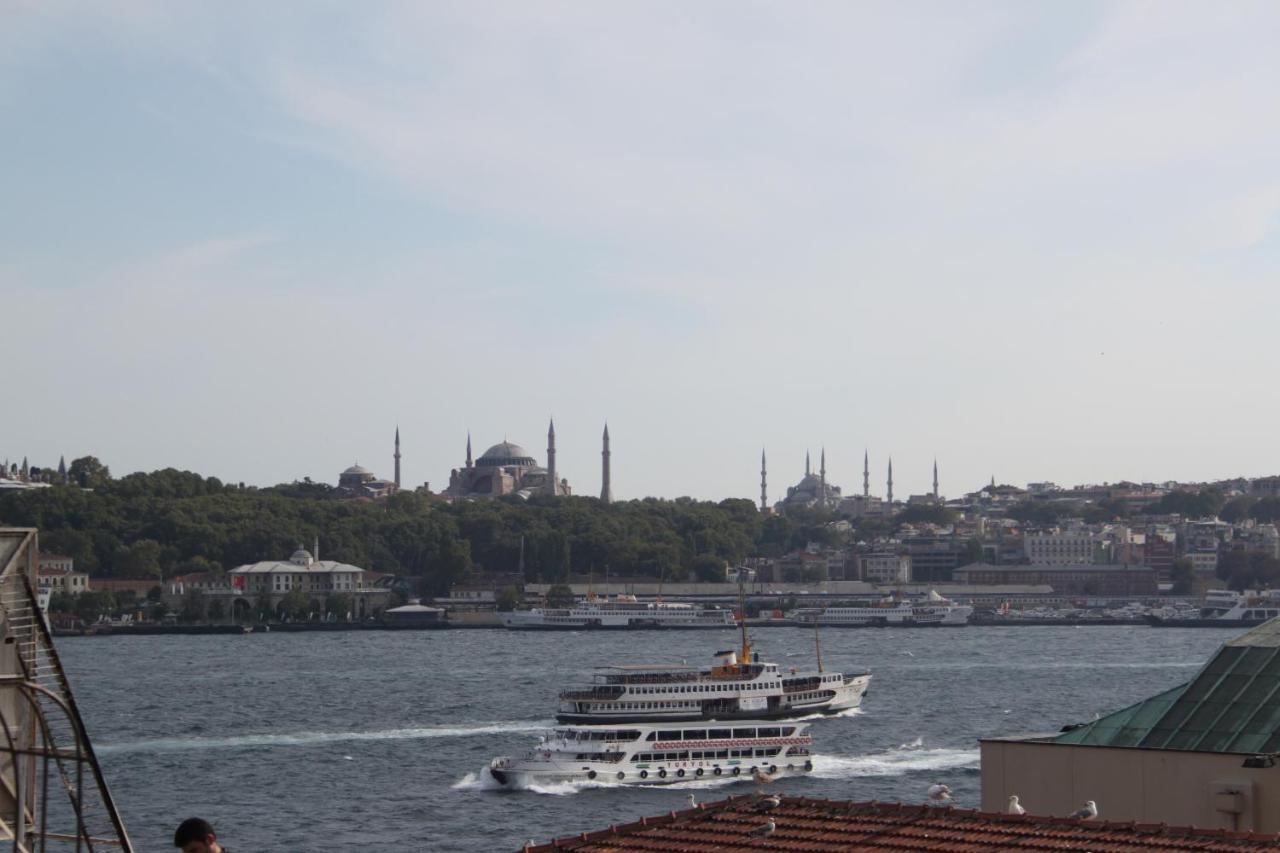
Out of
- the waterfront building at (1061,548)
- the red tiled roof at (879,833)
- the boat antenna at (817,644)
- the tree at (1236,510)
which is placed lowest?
the boat antenna at (817,644)

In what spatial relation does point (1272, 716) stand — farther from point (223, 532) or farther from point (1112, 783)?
point (223, 532)

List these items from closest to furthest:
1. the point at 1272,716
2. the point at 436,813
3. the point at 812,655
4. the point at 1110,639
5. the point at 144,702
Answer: the point at 1272,716, the point at 436,813, the point at 144,702, the point at 812,655, the point at 1110,639

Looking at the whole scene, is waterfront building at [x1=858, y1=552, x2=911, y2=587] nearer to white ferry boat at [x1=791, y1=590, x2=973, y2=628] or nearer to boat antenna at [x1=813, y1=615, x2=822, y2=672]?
white ferry boat at [x1=791, y1=590, x2=973, y2=628]

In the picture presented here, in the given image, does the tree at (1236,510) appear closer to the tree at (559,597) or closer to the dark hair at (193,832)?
the tree at (559,597)

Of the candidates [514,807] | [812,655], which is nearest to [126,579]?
[812,655]

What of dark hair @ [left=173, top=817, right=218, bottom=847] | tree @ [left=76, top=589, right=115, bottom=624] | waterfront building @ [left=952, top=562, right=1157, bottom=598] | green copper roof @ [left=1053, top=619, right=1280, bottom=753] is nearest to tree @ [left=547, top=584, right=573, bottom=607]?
tree @ [left=76, top=589, right=115, bottom=624]

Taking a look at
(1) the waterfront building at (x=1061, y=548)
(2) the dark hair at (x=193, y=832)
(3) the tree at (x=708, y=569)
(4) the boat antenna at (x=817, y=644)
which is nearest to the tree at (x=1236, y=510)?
(1) the waterfront building at (x=1061, y=548)
